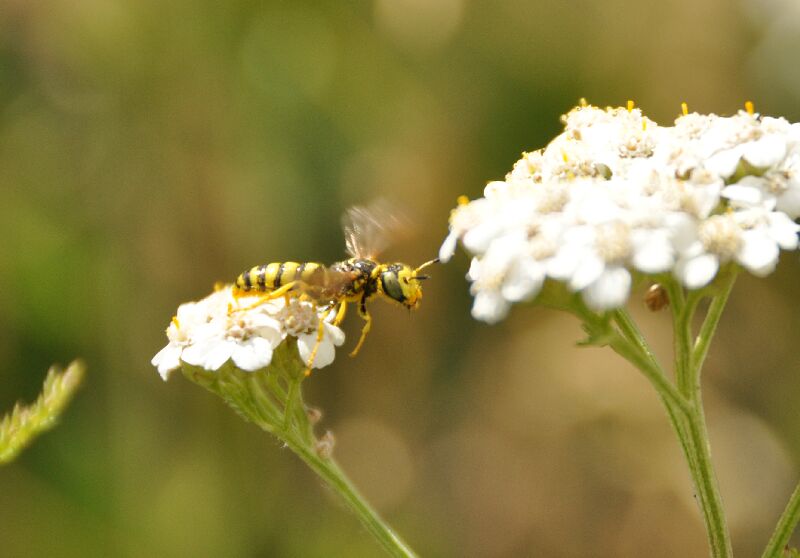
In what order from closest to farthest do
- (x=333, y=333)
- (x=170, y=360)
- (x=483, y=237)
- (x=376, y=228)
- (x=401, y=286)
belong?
(x=483, y=237) → (x=170, y=360) → (x=333, y=333) → (x=401, y=286) → (x=376, y=228)

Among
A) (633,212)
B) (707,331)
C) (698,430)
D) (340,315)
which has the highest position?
(340,315)

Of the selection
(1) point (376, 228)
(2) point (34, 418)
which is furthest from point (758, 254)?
(2) point (34, 418)

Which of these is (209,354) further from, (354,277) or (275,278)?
(354,277)

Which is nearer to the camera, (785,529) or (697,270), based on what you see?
(697,270)

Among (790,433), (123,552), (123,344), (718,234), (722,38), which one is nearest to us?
(718,234)

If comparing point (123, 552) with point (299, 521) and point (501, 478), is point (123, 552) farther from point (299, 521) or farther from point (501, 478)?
point (501, 478)

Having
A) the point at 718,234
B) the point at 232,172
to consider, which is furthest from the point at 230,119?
the point at 718,234

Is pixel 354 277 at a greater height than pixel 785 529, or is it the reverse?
pixel 354 277

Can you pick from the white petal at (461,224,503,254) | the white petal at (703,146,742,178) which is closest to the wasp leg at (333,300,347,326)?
the white petal at (461,224,503,254)
